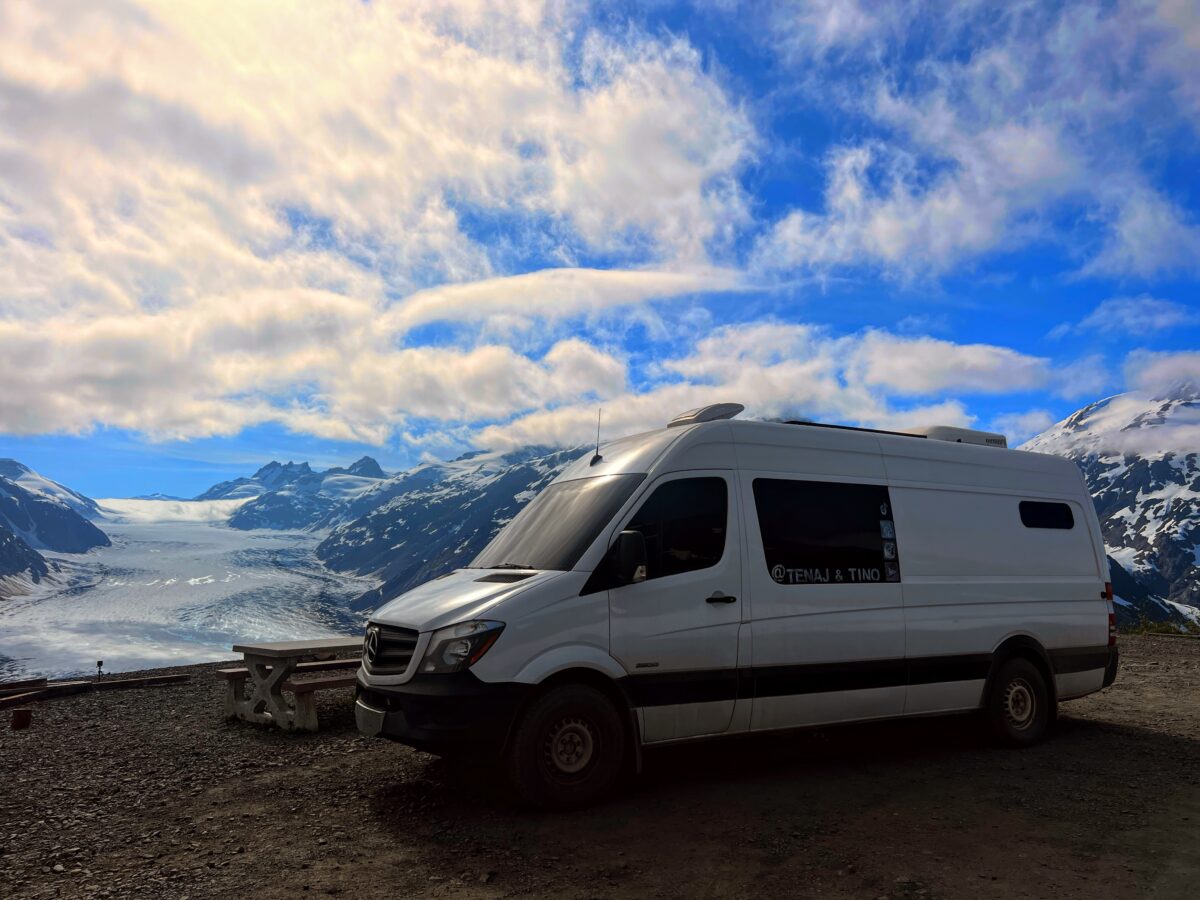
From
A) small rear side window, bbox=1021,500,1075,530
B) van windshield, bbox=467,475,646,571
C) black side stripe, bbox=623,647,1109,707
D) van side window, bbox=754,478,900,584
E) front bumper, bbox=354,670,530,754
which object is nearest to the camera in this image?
front bumper, bbox=354,670,530,754

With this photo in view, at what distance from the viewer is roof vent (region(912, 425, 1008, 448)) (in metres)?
9.54

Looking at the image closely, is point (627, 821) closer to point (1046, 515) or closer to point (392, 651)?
point (392, 651)

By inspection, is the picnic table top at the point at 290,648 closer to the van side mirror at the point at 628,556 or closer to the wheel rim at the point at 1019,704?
the van side mirror at the point at 628,556

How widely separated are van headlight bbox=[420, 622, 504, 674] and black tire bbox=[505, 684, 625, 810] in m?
0.58

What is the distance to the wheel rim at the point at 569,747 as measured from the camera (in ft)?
A: 19.9

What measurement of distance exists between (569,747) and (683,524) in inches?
77.2

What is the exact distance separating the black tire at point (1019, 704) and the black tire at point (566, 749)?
445 centimetres

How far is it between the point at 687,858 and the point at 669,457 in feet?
10.1

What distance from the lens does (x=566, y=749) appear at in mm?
6129

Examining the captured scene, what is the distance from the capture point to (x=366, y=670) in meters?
6.73

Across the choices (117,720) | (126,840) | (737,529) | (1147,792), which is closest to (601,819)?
(737,529)

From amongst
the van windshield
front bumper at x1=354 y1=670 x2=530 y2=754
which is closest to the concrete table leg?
the van windshield

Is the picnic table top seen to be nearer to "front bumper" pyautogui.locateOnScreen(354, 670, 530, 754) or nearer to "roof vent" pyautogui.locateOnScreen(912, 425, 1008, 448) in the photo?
"front bumper" pyautogui.locateOnScreen(354, 670, 530, 754)

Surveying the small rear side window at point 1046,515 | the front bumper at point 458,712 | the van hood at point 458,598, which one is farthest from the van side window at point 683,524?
the small rear side window at point 1046,515
